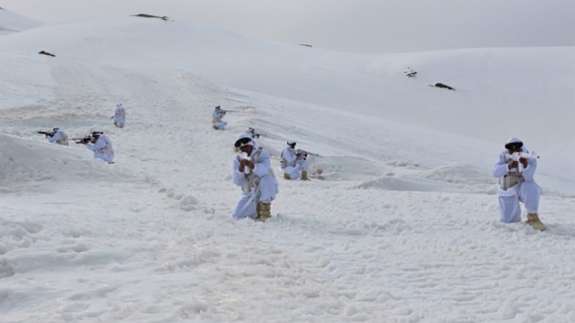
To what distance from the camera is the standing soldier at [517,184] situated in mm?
8906

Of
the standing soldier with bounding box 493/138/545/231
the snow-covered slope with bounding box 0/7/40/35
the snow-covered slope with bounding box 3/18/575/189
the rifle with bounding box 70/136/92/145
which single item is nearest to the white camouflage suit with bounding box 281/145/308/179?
the rifle with bounding box 70/136/92/145

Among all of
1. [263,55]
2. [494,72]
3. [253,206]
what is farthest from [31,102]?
[494,72]

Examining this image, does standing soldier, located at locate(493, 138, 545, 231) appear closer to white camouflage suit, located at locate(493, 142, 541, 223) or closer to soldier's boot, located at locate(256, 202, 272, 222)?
white camouflage suit, located at locate(493, 142, 541, 223)

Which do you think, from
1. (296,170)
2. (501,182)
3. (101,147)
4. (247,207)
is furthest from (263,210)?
(101,147)

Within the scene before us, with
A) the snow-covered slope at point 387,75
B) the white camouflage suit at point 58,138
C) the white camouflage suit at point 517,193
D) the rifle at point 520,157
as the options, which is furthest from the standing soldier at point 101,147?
the snow-covered slope at point 387,75

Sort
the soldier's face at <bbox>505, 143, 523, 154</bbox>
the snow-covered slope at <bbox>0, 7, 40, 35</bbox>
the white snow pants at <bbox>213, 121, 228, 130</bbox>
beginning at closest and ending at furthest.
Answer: the soldier's face at <bbox>505, 143, 523, 154</bbox>, the white snow pants at <bbox>213, 121, 228, 130</bbox>, the snow-covered slope at <bbox>0, 7, 40, 35</bbox>

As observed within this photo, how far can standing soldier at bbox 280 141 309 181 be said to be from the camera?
16.5 metres

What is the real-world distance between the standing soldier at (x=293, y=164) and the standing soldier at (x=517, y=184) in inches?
302

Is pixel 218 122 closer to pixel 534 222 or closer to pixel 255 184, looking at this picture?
pixel 255 184

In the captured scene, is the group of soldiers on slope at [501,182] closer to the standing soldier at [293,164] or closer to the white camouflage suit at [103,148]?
the standing soldier at [293,164]

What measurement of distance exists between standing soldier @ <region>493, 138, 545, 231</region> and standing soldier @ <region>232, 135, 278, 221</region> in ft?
10.6

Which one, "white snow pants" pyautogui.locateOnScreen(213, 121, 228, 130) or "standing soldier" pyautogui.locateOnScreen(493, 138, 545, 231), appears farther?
"white snow pants" pyautogui.locateOnScreen(213, 121, 228, 130)

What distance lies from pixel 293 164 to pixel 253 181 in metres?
7.31

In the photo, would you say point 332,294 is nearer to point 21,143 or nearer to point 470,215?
point 470,215
